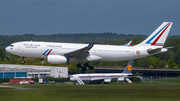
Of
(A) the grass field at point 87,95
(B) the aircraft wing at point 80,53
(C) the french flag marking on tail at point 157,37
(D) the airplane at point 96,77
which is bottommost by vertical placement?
(A) the grass field at point 87,95

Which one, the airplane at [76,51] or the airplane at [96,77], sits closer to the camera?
the airplane at [76,51]

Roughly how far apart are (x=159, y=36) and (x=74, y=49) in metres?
15.1

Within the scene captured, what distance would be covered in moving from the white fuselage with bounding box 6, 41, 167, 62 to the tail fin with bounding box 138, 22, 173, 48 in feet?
4.96

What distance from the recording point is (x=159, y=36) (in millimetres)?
55562

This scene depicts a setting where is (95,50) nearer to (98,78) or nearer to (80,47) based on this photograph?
(80,47)

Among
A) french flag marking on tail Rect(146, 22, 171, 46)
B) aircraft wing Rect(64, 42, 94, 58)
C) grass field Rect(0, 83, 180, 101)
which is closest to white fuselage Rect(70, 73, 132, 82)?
aircraft wing Rect(64, 42, 94, 58)

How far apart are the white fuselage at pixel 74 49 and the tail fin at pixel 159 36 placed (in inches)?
59.6

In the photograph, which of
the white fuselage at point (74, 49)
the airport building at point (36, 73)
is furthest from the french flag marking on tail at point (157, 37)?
the airport building at point (36, 73)

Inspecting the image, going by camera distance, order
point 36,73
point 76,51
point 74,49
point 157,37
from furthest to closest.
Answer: point 36,73, point 157,37, point 74,49, point 76,51

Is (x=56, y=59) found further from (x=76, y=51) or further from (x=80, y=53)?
(x=80, y=53)

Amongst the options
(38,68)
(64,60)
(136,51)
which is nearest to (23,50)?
(64,60)

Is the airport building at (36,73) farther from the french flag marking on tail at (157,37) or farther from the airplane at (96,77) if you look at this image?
the french flag marking on tail at (157,37)

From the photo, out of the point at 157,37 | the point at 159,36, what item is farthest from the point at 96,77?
the point at 159,36

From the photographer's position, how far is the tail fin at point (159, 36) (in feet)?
181
